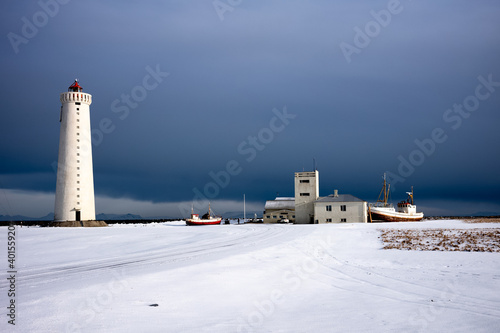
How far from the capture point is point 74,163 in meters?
61.8

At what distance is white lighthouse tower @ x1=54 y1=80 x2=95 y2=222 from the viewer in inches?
2427

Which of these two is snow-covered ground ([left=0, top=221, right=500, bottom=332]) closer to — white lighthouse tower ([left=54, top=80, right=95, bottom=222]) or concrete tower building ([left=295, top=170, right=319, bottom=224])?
white lighthouse tower ([left=54, top=80, right=95, bottom=222])

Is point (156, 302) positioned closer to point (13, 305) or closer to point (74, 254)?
point (13, 305)

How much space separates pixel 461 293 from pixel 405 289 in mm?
1578

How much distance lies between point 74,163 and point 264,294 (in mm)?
57288

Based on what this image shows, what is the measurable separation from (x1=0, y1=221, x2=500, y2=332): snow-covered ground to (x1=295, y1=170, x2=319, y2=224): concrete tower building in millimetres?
57111

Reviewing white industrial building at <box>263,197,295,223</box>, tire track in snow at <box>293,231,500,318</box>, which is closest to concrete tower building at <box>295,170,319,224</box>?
white industrial building at <box>263,197,295,223</box>

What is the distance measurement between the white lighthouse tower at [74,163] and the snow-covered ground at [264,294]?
44076 millimetres

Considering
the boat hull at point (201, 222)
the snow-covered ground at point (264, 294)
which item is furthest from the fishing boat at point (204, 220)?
the snow-covered ground at point (264, 294)

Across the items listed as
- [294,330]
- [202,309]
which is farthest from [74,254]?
[294,330]

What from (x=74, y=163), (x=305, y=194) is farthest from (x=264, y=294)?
(x=305, y=194)

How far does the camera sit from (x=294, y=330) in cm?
859

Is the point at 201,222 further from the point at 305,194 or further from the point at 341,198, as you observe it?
the point at 341,198

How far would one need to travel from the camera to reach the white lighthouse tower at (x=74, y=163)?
202 feet
